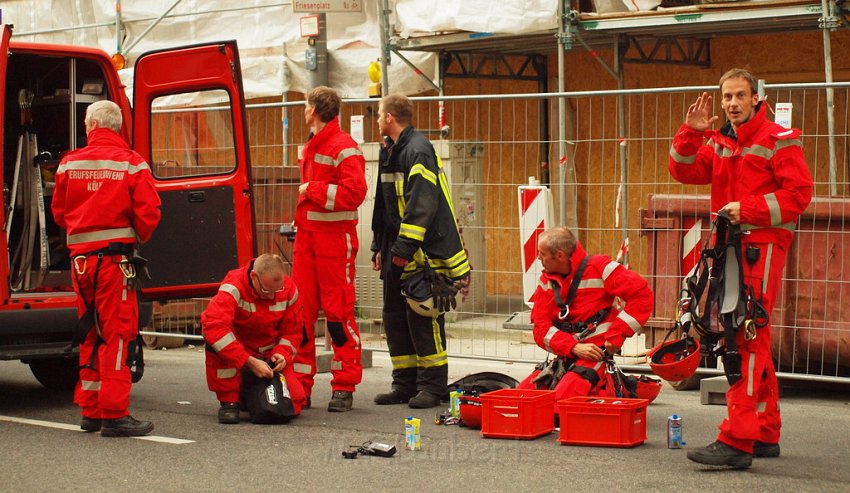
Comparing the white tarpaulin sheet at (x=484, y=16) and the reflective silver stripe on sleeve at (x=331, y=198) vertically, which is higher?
the white tarpaulin sheet at (x=484, y=16)

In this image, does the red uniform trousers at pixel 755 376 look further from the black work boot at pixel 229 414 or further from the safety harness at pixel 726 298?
the black work boot at pixel 229 414

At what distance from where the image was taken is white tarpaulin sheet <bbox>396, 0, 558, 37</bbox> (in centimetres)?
1263

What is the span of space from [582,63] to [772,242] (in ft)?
26.1

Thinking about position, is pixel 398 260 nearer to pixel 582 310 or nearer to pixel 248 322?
pixel 248 322

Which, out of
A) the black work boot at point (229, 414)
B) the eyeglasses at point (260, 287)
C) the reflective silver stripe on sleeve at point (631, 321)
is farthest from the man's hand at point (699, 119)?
the black work boot at point (229, 414)

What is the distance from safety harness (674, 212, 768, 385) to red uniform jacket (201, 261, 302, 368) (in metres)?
2.57

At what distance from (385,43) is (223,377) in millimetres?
6588

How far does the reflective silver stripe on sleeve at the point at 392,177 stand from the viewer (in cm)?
838

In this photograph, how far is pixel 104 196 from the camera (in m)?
7.50

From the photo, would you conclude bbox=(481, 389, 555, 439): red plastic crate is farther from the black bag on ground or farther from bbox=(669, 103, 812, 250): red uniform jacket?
bbox=(669, 103, 812, 250): red uniform jacket

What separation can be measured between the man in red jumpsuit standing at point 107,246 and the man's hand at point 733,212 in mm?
3198

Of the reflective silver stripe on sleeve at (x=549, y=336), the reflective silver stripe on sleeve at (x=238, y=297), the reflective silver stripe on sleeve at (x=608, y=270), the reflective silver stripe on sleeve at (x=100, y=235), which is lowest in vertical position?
the reflective silver stripe on sleeve at (x=549, y=336)

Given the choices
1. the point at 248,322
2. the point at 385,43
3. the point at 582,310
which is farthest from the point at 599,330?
the point at 385,43

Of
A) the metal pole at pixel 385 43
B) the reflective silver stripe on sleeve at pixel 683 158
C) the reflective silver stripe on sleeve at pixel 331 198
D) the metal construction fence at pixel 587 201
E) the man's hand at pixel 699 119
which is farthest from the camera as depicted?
the metal pole at pixel 385 43
